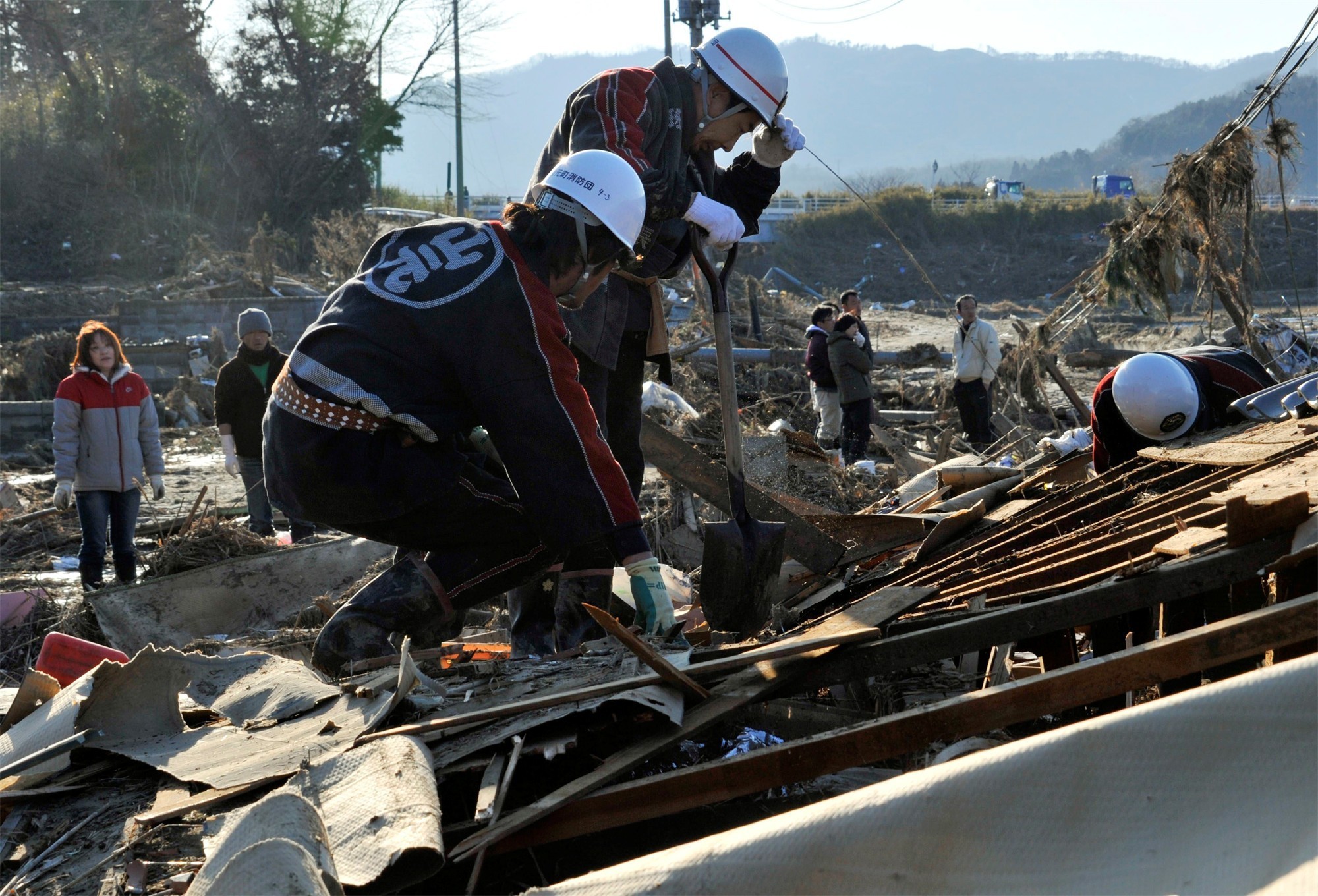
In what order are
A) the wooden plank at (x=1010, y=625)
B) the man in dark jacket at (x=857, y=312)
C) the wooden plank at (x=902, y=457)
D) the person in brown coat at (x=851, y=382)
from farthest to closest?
the man in dark jacket at (x=857, y=312), the person in brown coat at (x=851, y=382), the wooden plank at (x=902, y=457), the wooden plank at (x=1010, y=625)

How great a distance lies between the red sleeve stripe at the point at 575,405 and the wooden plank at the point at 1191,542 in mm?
1375

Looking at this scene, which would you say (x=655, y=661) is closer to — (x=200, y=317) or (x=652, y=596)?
(x=652, y=596)

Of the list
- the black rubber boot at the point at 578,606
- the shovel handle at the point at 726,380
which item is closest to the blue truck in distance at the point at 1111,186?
the shovel handle at the point at 726,380

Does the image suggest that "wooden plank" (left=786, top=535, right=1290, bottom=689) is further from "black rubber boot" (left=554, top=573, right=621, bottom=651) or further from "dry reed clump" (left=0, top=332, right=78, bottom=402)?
"dry reed clump" (left=0, top=332, right=78, bottom=402)

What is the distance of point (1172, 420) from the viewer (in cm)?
432

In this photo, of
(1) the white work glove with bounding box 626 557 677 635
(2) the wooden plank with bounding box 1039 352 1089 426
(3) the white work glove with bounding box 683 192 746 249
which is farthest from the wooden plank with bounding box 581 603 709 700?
(2) the wooden plank with bounding box 1039 352 1089 426

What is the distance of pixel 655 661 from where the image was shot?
238 centimetres

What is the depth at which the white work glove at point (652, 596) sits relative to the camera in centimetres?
314

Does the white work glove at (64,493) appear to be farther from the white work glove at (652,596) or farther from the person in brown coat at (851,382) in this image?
the person in brown coat at (851,382)

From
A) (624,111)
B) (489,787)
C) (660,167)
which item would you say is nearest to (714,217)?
(660,167)

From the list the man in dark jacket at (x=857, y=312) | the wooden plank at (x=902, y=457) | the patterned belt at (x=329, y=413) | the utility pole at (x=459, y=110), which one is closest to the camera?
the patterned belt at (x=329, y=413)

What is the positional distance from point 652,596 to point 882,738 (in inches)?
42.5

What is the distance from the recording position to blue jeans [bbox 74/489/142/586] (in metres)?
6.84

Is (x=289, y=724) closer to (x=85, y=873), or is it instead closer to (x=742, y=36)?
(x=85, y=873)
